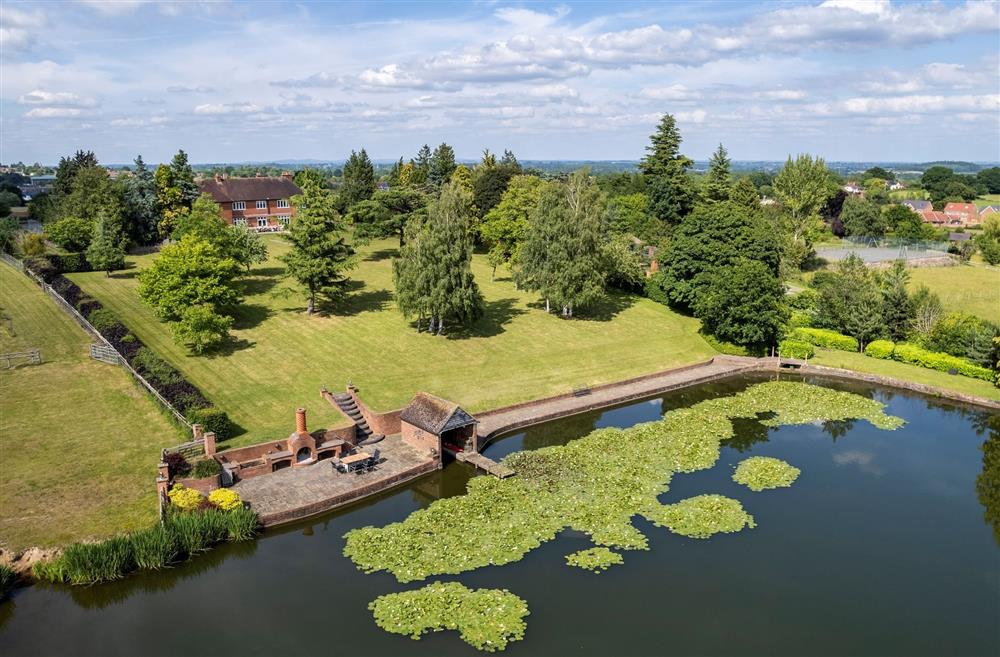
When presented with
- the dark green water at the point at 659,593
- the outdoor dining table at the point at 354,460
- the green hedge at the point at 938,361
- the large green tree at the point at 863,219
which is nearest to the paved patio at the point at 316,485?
the outdoor dining table at the point at 354,460

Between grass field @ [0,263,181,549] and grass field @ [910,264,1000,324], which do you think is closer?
grass field @ [0,263,181,549]

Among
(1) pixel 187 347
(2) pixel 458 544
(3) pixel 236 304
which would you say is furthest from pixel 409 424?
(3) pixel 236 304

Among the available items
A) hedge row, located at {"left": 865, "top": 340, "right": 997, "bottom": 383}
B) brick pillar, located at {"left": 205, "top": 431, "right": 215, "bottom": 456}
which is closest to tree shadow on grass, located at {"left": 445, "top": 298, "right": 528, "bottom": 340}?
brick pillar, located at {"left": 205, "top": 431, "right": 215, "bottom": 456}

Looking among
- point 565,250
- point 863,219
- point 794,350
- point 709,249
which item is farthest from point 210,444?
point 863,219

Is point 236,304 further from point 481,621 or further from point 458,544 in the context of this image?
point 481,621

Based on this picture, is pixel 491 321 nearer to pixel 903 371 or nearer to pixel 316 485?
pixel 316 485

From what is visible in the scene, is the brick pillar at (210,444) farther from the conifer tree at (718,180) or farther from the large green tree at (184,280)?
the conifer tree at (718,180)

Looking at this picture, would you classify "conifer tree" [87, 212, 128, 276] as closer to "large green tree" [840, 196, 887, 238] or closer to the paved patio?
the paved patio
